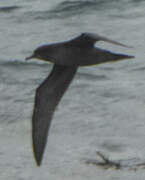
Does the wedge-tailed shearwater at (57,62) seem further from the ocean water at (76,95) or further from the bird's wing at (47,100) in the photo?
the ocean water at (76,95)

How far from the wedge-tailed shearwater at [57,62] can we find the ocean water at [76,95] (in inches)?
48.2

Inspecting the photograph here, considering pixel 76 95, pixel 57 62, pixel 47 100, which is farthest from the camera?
pixel 76 95

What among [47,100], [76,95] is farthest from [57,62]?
[76,95]

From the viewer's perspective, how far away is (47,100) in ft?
22.9

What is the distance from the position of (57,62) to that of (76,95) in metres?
3.59

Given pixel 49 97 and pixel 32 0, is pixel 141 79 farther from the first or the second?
pixel 32 0

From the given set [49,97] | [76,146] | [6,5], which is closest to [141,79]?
[76,146]

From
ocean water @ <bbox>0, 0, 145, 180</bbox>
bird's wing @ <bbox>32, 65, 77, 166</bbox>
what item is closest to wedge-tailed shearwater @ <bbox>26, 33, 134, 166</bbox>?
bird's wing @ <bbox>32, 65, 77, 166</bbox>

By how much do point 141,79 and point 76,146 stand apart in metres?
2.23

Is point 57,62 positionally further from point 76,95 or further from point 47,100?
point 76,95

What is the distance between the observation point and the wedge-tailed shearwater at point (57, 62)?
6477mm

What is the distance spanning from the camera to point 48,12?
44.8 feet

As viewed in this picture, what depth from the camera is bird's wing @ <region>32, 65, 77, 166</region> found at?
6594mm

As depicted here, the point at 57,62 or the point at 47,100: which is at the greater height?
the point at 57,62
